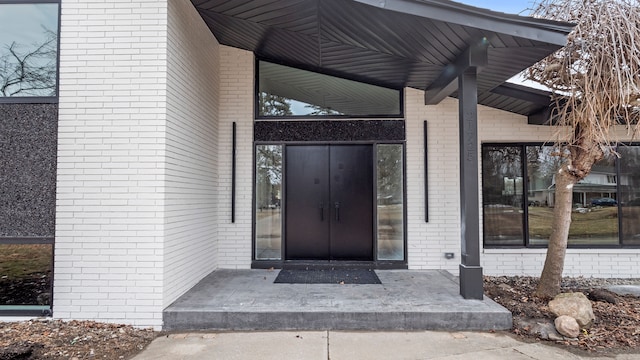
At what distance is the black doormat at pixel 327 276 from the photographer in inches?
193

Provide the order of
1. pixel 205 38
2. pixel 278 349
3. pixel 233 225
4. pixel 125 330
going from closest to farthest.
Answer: pixel 278 349 → pixel 125 330 → pixel 205 38 → pixel 233 225

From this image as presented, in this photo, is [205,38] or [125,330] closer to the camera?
[125,330]

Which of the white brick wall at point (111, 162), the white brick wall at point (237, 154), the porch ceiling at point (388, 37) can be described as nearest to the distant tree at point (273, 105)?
the white brick wall at point (237, 154)

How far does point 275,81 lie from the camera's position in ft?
19.6

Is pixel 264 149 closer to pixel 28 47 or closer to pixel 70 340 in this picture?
pixel 28 47

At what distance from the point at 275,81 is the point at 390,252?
11.2 ft

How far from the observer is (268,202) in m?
5.82

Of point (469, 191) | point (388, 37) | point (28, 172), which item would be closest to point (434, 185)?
point (469, 191)

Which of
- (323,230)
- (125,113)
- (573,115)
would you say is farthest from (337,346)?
(573,115)

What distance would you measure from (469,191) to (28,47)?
5.22 meters

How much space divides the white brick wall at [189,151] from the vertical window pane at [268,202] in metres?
0.69

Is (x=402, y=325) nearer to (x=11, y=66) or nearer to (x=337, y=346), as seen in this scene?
(x=337, y=346)

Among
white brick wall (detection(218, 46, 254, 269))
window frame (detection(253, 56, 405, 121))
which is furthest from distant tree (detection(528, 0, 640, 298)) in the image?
white brick wall (detection(218, 46, 254, 269))

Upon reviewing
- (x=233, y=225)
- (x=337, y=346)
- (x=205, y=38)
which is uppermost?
(x=205, y=38)
